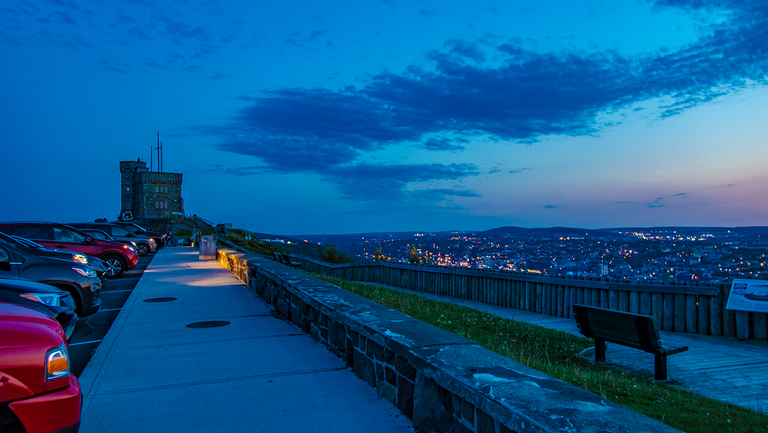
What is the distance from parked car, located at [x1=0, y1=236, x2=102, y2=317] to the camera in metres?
7.59

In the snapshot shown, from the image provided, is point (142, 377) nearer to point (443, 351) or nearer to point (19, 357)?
point (19, 357)

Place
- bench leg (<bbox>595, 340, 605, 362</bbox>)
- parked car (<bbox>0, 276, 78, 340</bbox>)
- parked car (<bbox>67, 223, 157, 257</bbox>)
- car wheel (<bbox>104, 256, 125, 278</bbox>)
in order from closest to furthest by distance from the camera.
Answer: parked car (<bbox>0, 276, 78, 340</bbox>) → bench leg (<bbox>595, 340, 605, 362</bbox>) → car wheel (<bbox>104, 256, 125, 278</bbox>) → parked car (<bbox>67, 223, 157, 257</bbox>)

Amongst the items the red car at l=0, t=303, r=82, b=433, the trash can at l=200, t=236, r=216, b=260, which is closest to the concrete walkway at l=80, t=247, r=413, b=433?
the red car at l=0, t=303, r=82, b=433

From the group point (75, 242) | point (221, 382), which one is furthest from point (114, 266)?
point (221, 382)

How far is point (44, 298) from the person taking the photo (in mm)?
5375

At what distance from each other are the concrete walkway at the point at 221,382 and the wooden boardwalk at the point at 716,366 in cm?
433

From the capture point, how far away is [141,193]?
9481cm

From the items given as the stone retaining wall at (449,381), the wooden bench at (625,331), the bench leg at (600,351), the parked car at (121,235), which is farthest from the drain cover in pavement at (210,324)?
the parked car at (121,235)

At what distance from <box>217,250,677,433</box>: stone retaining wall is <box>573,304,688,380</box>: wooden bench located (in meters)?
3.53

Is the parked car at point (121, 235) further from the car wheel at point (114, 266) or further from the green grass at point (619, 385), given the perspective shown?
the green grass at point (619, 385)

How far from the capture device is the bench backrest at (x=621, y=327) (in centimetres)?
611

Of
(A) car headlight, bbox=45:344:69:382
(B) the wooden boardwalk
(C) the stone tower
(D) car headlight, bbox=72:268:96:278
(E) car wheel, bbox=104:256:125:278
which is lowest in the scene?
(B) the wooden boardwalk

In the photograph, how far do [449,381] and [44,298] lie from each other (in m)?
4.95

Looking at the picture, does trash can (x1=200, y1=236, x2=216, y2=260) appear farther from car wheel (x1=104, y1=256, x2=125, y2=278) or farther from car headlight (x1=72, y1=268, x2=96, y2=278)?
car headlight (x1=72, y1=268, x2=96, y2=278)
